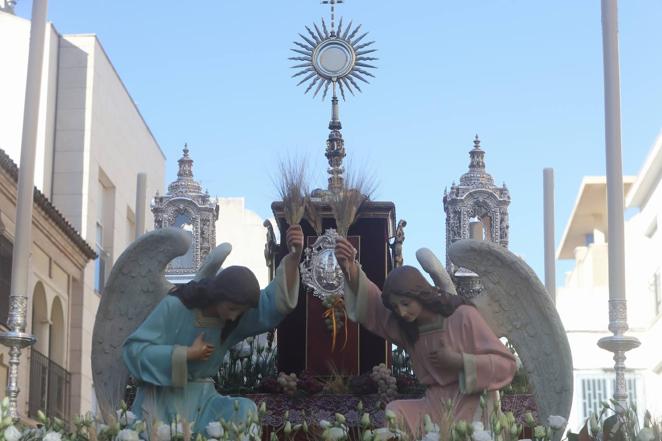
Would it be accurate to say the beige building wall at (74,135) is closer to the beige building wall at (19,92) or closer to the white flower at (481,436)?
the beige building wall at (19,92)

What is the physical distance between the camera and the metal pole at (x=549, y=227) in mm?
12820

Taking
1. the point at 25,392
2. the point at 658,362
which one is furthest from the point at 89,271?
the point at 658,362

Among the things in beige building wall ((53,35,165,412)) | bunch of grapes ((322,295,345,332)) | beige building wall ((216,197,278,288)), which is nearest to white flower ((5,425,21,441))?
bunch of grapes ((322,295,345,332))

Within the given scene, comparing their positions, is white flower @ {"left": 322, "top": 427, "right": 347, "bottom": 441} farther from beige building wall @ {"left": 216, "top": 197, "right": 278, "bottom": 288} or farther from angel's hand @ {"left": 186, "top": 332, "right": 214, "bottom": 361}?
beige building wall @ {"left": 216, "top": 197, "right": 278, "bottom": 288}

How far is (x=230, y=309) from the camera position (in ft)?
31.4

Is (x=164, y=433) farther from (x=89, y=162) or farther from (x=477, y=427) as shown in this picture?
(x=89, y=162)

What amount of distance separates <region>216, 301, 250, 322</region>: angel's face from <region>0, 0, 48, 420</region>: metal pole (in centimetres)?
145

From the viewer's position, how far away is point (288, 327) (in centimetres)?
1113

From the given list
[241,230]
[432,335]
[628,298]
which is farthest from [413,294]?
[628,298]

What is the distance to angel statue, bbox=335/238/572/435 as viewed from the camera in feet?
31.1

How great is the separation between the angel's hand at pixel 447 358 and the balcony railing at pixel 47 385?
14264 millimetres

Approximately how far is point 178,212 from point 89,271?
15.1 meters

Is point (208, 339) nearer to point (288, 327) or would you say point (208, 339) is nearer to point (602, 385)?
point (288, 327)

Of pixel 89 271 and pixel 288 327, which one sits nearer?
pixel 288 327
